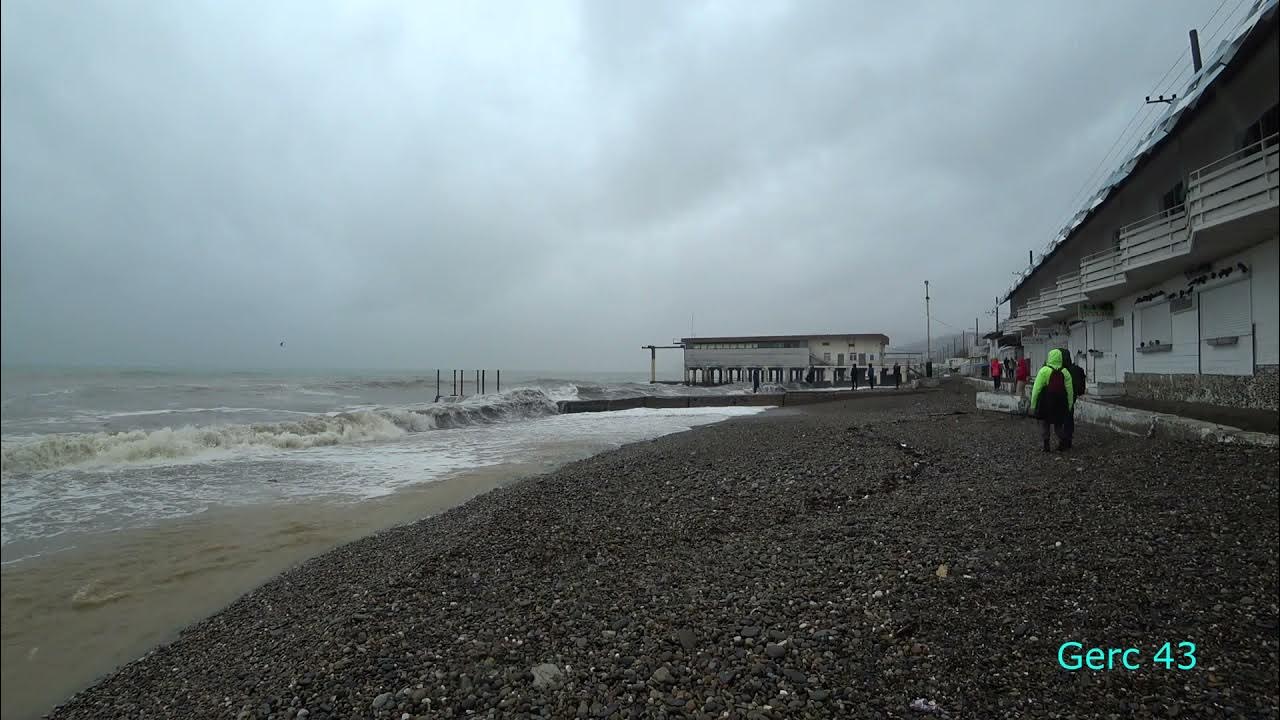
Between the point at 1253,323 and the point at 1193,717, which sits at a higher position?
the point at 1253,323

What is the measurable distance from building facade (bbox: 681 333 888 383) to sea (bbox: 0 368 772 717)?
1436 inches

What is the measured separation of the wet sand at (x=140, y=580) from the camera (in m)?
3.01

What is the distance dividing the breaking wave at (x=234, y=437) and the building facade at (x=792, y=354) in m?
34.5

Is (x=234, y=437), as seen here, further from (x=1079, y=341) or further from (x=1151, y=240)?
(x=1079, y=341)

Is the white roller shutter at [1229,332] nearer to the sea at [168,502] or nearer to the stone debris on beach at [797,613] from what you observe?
the stone debris on beach at [797,613]

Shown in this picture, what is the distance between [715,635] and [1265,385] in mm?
2396

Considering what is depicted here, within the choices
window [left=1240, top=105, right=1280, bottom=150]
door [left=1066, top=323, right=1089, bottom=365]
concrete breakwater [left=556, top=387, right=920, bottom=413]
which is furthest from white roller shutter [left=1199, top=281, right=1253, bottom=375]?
concrete breakwater [left=556, top=387, right=920, bottom=413]

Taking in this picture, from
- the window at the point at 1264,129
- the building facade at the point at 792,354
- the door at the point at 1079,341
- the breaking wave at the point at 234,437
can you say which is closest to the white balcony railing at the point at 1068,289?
the door at the point at 1079,341

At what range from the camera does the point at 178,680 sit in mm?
3088

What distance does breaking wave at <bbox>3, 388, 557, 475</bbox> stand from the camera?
8466mm

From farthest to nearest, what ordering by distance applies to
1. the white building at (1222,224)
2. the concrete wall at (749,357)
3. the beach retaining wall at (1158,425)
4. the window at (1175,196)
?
the concrete wall at (749,357), the window at (1175,196), the beach retaining wall at (1158,425), the white building at (1222,224)

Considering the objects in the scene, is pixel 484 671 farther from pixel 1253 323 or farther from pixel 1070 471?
pixel 1070 471

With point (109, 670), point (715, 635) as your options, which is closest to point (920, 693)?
point (715, 635)

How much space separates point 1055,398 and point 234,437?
1691cm
